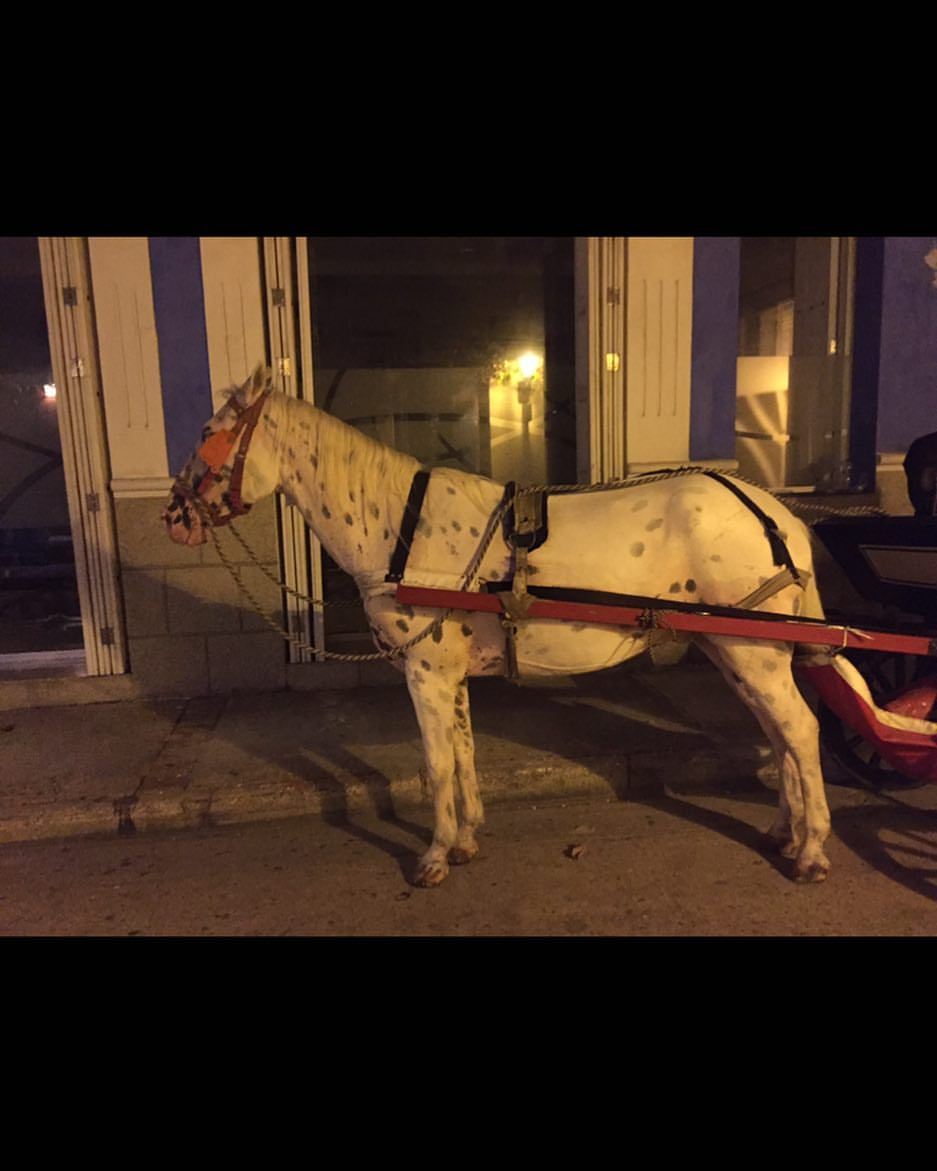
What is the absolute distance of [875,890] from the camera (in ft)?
11.2

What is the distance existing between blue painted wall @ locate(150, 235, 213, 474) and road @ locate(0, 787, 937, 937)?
3.05 metres

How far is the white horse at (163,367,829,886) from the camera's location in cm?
341

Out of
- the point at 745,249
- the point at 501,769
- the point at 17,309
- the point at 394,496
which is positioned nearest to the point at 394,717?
the point at 501,769

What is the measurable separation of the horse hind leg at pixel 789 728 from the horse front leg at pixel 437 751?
1.23 m

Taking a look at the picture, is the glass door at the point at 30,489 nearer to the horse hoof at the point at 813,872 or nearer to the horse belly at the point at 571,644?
the horse belly at the point at 571,644

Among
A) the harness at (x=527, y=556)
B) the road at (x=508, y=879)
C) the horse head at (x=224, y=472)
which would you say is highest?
the horse head at (x=224, y=472)

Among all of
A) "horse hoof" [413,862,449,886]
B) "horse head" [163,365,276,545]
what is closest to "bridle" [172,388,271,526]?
"horse head" [163,365,276,545]

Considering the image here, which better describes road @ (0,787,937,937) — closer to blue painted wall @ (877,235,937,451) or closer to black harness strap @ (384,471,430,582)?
black harness strap @ (384,471,430,582)

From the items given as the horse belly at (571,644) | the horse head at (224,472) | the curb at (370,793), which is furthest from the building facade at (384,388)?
the horse belly at (571,644)

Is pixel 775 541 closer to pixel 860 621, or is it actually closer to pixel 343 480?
pixel 860 621

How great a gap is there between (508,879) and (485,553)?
59.9 inches

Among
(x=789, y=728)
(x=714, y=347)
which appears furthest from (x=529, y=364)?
(x=789, y=728)

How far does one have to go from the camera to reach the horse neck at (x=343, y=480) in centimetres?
354

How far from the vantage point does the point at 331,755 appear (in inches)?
193
